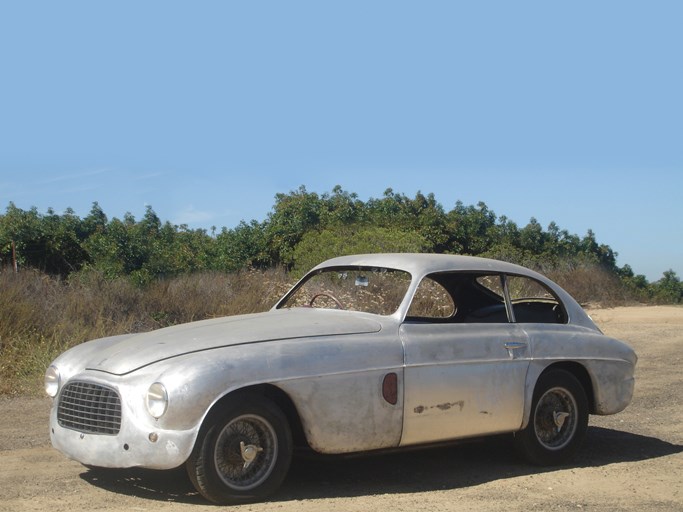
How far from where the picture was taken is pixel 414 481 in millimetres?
6812

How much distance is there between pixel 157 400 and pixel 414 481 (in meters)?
2.06

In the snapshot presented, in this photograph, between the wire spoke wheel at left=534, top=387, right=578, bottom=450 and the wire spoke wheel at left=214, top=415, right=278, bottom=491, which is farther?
the wire spoke wheel at left=534, top=387, right=578, bottom=450

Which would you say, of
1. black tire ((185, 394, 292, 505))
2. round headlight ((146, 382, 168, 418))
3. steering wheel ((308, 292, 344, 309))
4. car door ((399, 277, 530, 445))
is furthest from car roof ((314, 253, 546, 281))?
round headlight ((146, 382, 168, 418))

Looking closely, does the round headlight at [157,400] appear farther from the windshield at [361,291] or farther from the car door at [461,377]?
the windshield at [361,291]

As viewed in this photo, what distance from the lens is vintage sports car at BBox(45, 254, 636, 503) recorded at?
5.84 meters

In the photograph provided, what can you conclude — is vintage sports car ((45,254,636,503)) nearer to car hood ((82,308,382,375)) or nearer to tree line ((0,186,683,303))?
car hood ((82,308,382,375))

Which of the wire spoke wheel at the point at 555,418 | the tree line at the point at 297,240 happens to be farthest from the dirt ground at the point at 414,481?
the tree line at the point at 297,240

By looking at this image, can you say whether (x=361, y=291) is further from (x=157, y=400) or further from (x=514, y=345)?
(x=157, y=400)

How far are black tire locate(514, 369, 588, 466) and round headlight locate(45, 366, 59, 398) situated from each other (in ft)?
11.2

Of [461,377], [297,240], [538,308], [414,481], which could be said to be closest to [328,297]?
[461,377]

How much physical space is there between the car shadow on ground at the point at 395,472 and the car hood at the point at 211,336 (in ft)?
2.76

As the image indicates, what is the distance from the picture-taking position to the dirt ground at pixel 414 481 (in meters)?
6.06

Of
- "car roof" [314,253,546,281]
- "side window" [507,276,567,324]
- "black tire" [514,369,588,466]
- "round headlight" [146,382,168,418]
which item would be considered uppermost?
"car roof" [314,253,546,281]

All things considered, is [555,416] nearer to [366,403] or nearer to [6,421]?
[366,403]
